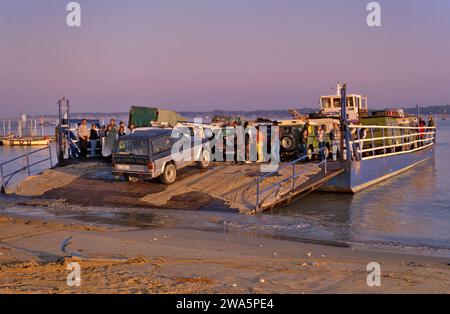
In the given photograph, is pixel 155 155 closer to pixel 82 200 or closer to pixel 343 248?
pixel 82 200

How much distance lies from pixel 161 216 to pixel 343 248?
5.49 meters

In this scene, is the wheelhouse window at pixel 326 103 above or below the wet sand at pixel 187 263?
above

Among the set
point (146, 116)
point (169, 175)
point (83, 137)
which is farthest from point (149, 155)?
point (146, 116)

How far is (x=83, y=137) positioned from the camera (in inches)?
872

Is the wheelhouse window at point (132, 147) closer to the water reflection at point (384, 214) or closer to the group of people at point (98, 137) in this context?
the group of people at point (98, 137)

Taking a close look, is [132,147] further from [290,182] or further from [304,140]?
[304,140]

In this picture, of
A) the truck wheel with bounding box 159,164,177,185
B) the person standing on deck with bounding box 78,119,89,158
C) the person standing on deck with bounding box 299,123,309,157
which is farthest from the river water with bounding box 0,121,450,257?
the person standing on deck with bounding box 78,119,89,158

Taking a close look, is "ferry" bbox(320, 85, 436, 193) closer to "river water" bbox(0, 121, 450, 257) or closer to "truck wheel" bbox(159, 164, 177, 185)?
"river water" bbox(0, 121, 450, 257)

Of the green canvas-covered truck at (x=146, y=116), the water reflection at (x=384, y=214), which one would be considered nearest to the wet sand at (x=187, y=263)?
the water reflection at (x=384, y=214)

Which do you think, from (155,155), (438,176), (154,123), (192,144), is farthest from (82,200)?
(438,176)

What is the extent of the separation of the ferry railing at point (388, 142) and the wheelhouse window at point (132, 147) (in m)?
6.99

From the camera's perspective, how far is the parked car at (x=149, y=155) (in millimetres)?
16438

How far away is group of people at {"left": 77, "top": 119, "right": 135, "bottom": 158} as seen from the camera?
21128 millimetres

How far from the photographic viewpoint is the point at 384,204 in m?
17.6
